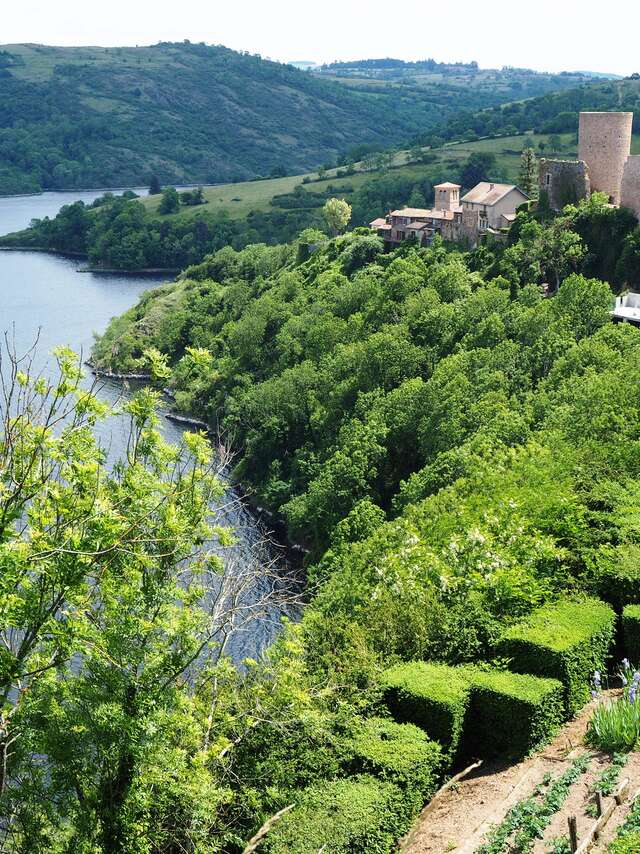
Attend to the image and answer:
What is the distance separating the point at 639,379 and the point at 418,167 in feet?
391

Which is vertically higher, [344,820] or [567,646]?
[567,646]

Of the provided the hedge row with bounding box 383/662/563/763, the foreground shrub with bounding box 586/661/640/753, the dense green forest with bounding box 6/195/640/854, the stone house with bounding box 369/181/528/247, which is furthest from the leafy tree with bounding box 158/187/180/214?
the foreground shrub with bounding box 586/661/640/753

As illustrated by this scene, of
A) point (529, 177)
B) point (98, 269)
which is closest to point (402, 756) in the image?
point (529, 177)

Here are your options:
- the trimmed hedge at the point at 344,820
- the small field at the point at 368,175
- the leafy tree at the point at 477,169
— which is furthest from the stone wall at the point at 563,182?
the leafy tree at the point at 477,169

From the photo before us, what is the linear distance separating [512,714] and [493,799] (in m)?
1.91

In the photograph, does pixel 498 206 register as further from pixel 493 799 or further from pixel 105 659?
pixel 105 659

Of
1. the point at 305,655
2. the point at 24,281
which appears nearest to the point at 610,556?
the point at 305,655

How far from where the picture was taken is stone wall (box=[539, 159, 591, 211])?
65.5m

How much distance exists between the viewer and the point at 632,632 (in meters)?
22.0

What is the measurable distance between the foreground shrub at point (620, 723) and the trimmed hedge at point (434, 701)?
2882mm

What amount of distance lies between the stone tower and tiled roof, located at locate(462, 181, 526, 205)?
6826mm

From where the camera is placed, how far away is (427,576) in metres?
26.6

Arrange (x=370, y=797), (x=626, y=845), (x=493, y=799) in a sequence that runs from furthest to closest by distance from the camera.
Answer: (x=493, y=799) < (x=370, y=797) < (x=626, y=845)

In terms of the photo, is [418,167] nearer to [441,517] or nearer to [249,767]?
[441,517]
